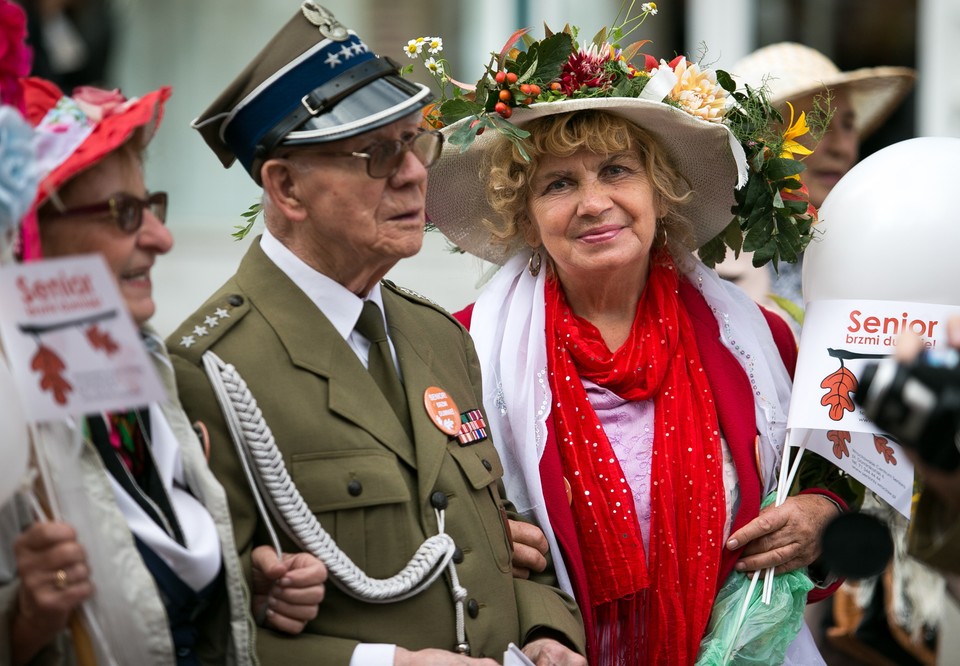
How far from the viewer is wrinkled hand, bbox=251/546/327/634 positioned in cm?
282

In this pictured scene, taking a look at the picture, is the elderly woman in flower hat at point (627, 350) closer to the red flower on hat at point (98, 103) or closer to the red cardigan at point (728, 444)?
the red cardigan at point (728, 444)

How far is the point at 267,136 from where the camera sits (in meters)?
3.07

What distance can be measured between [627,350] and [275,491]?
133 cm

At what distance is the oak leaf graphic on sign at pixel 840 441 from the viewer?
3.64m

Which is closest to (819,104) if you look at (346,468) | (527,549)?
(527,549)

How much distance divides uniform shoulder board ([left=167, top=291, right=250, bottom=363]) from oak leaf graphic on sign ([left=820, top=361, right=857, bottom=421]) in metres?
1.53

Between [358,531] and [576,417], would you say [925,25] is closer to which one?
[576,417]

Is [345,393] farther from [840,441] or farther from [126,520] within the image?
[840,441]

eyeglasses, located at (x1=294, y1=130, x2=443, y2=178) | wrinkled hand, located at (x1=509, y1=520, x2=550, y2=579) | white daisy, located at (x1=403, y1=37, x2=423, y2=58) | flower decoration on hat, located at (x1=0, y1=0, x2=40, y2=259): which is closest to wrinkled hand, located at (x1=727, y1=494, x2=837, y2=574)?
wrinkled hand, located at (x1=509, y1=520, x2=550, y2=579)

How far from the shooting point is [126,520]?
2586mm

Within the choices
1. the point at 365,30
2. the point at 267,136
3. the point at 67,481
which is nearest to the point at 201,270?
the point at 365,30

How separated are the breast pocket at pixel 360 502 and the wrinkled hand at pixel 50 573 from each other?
620 mm

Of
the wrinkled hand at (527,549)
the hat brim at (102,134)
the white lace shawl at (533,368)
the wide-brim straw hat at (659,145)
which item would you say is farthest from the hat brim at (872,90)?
the hat brim at (102,134)

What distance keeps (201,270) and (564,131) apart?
17.6ft
